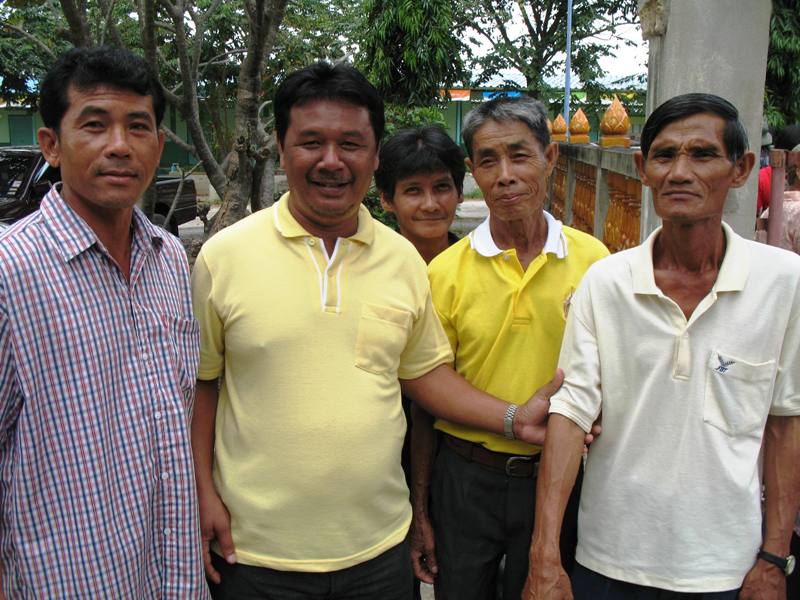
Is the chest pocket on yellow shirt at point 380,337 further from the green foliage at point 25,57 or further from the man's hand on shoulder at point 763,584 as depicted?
the green foliage at point 25,57

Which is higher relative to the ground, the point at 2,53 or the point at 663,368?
the point at 2,53

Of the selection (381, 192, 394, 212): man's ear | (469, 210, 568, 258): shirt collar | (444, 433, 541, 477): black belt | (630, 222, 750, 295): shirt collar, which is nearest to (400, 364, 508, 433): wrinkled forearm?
(444, 433, 541, 477): black belt

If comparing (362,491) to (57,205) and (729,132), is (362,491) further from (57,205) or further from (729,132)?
(729,132)

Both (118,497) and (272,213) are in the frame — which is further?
(272,213)

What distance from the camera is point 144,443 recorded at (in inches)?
68.2

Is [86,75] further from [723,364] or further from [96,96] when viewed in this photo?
[723,364]

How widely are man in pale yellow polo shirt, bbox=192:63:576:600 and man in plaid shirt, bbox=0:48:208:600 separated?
155 millimetres

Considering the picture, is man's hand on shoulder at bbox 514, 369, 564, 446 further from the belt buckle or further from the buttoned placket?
the buttoned placket

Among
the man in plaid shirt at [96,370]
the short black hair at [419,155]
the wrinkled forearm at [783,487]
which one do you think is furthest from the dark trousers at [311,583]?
the short black hair at [419,155]

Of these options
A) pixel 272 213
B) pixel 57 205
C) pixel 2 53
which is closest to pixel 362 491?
pixel 272 213

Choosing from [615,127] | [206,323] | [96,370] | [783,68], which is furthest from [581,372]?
[783,68]

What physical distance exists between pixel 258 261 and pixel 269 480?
0.56m

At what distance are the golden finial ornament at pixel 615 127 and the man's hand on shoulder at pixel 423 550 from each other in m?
3.15

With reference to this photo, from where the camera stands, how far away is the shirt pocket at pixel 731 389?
1860 millimetres
